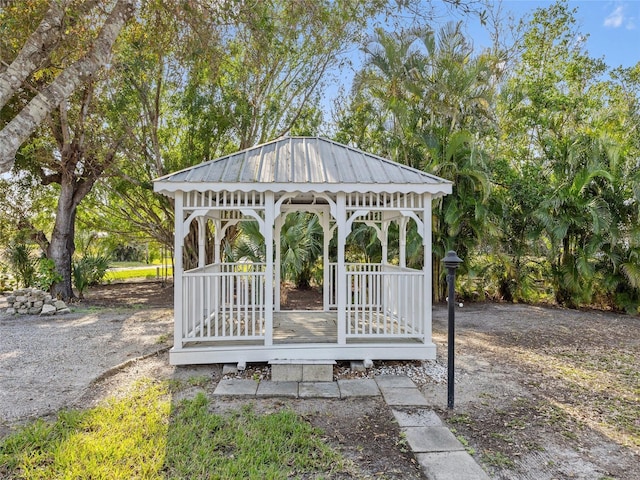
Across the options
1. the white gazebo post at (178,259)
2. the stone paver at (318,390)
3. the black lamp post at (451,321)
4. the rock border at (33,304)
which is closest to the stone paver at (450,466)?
the black lamp post at (451,321)

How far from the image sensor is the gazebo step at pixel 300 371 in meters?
4.85

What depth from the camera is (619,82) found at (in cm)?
1317

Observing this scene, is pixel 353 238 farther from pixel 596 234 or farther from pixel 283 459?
pixel 283 459

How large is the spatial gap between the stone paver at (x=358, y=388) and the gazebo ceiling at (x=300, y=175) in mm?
2395

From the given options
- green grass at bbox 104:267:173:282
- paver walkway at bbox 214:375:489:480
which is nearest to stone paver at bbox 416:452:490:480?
paver walkway at bbox 214:375:489:480

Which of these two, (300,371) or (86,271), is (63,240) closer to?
(86,271)

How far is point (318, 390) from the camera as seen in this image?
452 centimetres

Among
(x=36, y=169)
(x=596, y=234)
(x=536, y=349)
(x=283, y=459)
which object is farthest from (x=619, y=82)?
(x=36, y=169)

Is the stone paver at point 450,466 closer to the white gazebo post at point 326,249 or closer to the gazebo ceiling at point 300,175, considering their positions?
the gazebo ceiling at point 300,175

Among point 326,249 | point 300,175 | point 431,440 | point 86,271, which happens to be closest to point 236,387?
point 431,440

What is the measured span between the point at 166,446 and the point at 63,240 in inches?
373

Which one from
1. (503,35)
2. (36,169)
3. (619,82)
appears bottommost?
(36,169)

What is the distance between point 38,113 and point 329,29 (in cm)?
826

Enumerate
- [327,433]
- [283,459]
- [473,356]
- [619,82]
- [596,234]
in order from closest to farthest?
1. [283,459]
2. [327,433]
3. [473,356]
4. [596,234]
5. [619,82]
